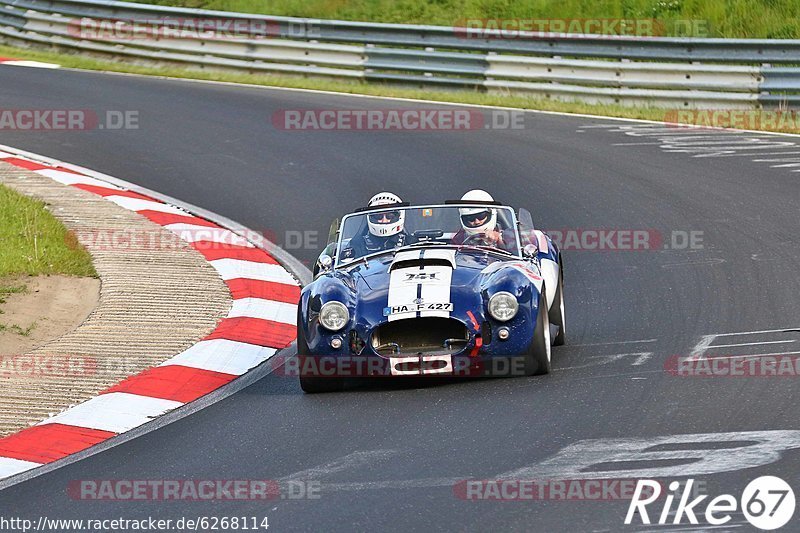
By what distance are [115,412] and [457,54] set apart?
39.0 feet

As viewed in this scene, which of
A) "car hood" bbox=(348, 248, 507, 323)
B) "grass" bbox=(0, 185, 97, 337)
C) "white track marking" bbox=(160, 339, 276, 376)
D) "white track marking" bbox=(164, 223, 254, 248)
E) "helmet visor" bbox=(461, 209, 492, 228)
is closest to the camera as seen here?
"car hood" bbox=(348, 248, 507, 323)

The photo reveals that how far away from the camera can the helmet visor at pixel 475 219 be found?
8930 mm

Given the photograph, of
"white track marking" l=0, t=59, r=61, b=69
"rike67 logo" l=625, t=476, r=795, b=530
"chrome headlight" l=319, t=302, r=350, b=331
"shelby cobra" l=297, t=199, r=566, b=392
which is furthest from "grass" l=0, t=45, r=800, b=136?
"rike67 logo" l=625, t=476, r=795, b=530

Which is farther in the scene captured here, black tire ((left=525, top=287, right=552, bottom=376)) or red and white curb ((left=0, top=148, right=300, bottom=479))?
black tire ((left=525, top=287, right=552, bottom=376))

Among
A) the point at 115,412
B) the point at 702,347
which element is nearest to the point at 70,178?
the point at 115,412

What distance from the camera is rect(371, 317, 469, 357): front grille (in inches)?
303

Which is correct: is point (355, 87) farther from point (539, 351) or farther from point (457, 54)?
point (539, 351)

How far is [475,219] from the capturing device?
8953 millimetres

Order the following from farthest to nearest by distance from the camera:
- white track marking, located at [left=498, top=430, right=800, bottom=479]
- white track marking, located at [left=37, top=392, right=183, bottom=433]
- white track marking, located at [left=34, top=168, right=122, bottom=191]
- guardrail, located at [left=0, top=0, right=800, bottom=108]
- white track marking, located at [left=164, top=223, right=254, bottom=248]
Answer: guardrail, located at [left=0, top=0, right=800, bottom=108] < white track marking, located at [left=34, top=168, right=122, bottom=191] < white track marking, located at [left=164, top=223, right=254, bottom=248] < white track marking, located at [left=37, top=392, right=183, bottom=433] < white track marking, located at [left=498, top=430, right=800, bottom=479]

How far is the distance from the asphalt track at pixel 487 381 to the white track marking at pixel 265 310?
57.8 inches

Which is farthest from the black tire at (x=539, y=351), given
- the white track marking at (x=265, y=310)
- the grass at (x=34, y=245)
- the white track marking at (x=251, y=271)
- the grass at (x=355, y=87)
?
the grass at (x=355, y=87)

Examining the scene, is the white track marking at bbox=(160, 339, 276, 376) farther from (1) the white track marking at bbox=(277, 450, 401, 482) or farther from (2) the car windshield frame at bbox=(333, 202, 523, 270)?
(1) the white track marking at bbox=(277, 450, 401, 482)

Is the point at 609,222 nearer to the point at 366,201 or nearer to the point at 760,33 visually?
the point at 366,201

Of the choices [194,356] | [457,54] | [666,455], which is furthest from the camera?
[457,54]
